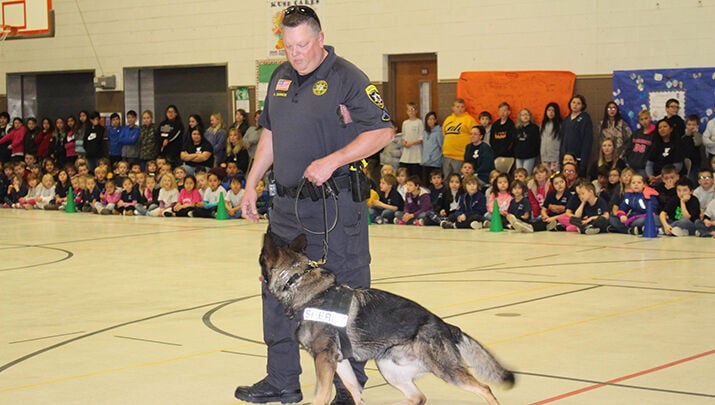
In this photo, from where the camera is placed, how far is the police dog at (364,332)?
4.71 metres

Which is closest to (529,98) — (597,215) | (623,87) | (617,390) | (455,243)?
(623,87)

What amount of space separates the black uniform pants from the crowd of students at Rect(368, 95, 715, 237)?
9.41m

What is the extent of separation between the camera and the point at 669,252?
1203 centimetres

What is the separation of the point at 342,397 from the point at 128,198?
49.9ft

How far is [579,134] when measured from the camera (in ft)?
55.2

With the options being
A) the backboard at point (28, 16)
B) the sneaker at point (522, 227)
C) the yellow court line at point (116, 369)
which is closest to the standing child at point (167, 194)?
the backboard at point (28, 16)

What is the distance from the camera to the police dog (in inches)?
186

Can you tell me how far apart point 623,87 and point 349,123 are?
1271cm

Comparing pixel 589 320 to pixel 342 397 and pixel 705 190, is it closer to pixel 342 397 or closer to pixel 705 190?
pixel 342 397

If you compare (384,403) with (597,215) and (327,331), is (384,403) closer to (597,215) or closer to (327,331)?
(327,331)

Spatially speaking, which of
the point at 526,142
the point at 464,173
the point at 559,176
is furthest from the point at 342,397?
the point at 526,142

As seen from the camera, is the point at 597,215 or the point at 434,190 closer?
the point at 597,215

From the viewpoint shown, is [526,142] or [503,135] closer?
[526,142]

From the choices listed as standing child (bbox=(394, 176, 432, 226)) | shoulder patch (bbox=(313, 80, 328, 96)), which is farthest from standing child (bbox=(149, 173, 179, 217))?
shoulder patch (bbox=(313, 80, 328, 96))
